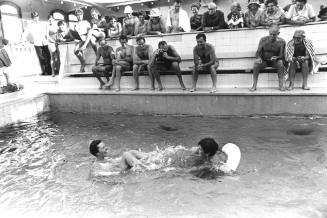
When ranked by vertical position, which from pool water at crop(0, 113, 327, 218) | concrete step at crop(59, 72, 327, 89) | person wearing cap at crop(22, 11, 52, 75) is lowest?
pool water at crop(0, 113, 327, 218)

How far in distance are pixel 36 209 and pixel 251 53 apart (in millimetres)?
7667

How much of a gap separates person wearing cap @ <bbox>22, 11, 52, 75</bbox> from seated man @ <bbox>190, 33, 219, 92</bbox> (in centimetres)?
691

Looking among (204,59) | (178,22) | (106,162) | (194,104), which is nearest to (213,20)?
(178,22)

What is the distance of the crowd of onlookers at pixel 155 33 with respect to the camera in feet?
29.9

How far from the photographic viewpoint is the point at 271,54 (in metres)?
8.52

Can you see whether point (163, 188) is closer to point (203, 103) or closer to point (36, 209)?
point (36, 209)

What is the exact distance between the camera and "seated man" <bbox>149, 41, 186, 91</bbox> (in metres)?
9.16

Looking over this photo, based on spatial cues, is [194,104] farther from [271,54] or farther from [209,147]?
[209,147]

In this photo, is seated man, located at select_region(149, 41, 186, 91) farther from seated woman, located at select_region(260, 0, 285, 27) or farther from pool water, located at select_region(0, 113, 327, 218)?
seated woman, located at select_region(260, 0, 285, 27)

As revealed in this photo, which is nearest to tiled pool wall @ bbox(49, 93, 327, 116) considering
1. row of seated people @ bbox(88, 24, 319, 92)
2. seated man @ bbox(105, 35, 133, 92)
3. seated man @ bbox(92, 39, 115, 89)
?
row of seated people @ bbox(88, 24, 319, 92)

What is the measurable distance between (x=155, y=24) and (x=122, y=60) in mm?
1962

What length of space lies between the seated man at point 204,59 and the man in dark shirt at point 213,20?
131 centimetres

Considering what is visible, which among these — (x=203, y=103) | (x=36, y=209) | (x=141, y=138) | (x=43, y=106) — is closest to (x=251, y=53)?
(x=203, y=103)

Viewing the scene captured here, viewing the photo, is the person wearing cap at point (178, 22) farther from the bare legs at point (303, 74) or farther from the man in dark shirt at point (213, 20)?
the bare legs at point (303, 74)
